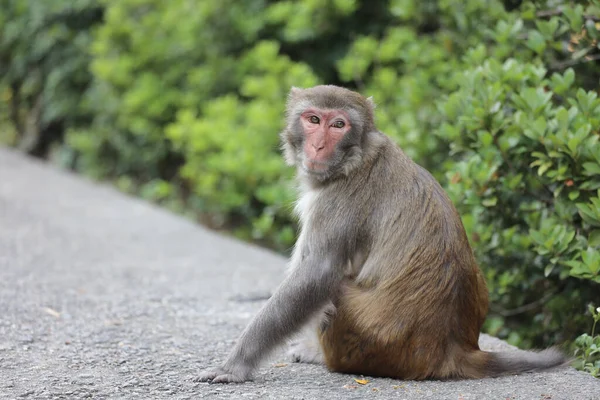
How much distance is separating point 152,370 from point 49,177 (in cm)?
762

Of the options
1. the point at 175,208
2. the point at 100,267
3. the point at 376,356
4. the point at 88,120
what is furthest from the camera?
the point at 88,120

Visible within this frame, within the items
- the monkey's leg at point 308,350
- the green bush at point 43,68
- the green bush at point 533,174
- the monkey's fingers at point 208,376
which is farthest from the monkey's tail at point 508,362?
the green bush at point 43,68

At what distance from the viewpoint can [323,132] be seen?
4.14 m

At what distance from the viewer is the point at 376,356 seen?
13.1 feet

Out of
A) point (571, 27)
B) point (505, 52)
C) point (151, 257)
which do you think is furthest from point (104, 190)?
point (571, 27)

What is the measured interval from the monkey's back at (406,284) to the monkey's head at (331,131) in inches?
4.3

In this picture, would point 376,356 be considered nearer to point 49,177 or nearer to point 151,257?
point 151,257

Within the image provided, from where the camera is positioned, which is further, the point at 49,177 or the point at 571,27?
the point at 49,177

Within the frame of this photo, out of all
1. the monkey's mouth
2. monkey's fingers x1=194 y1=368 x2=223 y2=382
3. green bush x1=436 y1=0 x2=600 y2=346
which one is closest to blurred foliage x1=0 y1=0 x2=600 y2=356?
green bush x1=436 y1=0 x2=600 y2=346

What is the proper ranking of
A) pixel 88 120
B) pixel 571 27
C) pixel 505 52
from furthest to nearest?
pixel 88 120 → pixel 505 52 → pixel 571 27

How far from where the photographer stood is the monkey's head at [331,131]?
415 centimetres

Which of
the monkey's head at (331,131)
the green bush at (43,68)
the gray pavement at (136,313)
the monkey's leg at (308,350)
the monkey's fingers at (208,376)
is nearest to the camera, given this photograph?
the gray pavement at (136,313)

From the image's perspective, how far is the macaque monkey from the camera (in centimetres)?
397

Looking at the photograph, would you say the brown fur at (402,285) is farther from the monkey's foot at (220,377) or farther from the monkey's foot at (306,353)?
the monkey's foot at (220,377)
